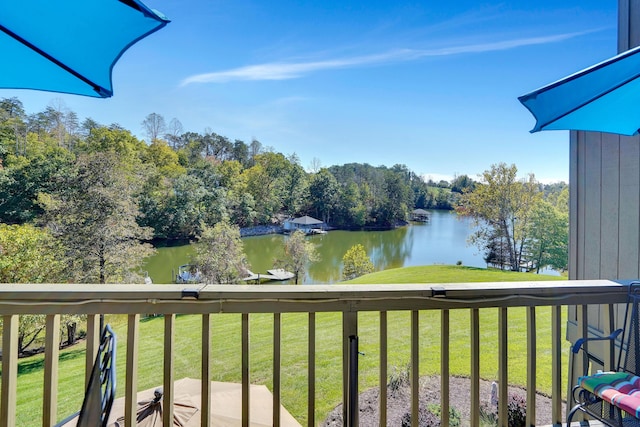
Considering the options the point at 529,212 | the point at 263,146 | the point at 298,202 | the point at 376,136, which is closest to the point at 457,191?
the point at 529,212

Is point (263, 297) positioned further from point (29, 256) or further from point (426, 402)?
point (29, 256)

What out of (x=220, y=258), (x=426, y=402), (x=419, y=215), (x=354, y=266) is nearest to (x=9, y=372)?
(x=426, y=402)

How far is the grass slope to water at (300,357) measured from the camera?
437 centimetres

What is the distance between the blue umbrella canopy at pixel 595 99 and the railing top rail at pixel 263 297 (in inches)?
27.6

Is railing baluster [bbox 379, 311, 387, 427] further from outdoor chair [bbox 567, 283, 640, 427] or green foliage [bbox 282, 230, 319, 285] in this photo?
green foliage [bbox 282, 230, 319, 285]

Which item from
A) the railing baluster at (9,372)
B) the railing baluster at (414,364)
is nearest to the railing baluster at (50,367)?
the railing baluster at (9,372)

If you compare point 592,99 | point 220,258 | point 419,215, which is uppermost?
point 592,99

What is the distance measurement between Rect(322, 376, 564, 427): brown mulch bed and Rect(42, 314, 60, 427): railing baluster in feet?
8.68

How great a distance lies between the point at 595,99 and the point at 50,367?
2.12m

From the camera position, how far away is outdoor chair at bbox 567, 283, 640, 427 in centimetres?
108

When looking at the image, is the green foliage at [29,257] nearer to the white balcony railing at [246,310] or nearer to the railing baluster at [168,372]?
the white balcony railing at [246,310]

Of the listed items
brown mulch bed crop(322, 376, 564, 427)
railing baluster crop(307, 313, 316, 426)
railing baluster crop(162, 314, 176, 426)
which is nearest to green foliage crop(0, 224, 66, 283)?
brown mulch bed crop(322, 376, 564, 427)

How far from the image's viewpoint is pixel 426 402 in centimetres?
335

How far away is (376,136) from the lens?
22234 mm
